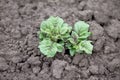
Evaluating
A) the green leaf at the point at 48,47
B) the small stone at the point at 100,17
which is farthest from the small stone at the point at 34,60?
the small stone at the point at 100,17

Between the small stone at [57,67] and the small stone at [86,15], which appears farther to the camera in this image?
the small stone at [86,15]

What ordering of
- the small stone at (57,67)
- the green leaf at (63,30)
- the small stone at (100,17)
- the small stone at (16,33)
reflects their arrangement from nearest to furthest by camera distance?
the small stone at (57,67)
the green leaf at (63,30)
the small stone at (16,33)
the small stone at (100,17)

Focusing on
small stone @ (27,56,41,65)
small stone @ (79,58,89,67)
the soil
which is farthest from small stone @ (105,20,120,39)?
small stone @ (27,56,41,65)

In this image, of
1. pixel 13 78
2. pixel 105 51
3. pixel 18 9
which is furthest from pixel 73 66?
pixel 18 9

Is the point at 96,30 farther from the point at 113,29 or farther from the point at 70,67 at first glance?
the point at 70,67

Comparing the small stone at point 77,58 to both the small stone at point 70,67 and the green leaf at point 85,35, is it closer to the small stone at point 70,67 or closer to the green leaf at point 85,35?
the small stone at point 70,67

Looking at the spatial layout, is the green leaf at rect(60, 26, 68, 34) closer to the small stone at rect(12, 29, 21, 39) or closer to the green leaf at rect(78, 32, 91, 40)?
the green leaf at rect(78, 32, 91, 40)
